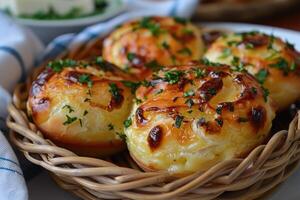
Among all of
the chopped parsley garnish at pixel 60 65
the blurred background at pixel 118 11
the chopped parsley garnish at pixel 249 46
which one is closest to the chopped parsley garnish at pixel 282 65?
the chopped parsley garnish at pixel 249 46

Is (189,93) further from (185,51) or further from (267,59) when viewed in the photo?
(185,51)

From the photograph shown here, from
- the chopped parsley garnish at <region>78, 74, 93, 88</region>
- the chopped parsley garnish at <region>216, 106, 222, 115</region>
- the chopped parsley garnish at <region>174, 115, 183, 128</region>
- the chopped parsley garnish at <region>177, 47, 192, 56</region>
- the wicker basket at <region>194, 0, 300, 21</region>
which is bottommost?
the chopped parsley garnish at <region>78, 74, 93, 88</region>

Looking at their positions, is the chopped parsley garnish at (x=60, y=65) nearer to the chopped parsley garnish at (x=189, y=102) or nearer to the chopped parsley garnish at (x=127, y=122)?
the chopped parsley garnish at (x=127, y=122)

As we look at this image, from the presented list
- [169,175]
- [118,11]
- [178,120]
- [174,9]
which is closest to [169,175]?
[169,175]

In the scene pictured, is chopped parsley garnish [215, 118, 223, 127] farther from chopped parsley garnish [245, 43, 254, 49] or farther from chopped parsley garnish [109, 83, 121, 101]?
chopped parsley garnish [245, 43, 254, 49]

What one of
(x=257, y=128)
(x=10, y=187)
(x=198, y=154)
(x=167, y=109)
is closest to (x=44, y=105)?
(x=10, y=187)

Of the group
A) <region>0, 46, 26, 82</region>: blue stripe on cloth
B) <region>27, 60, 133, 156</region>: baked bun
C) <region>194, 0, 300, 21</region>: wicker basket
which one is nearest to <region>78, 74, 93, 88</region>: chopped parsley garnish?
<region>27, 60, 133, 156</region>: baked bun
